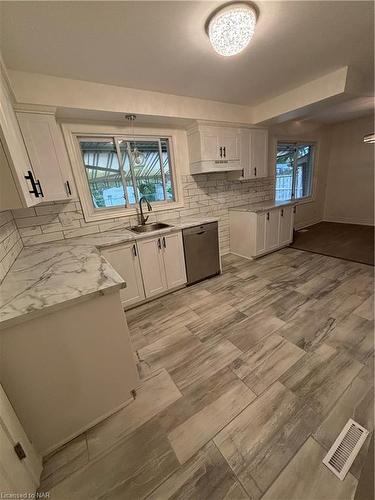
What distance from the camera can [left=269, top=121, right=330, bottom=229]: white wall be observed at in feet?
14.0

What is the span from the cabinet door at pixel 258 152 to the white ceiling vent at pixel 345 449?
134 inches

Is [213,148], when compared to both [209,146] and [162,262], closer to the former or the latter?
[209,146]

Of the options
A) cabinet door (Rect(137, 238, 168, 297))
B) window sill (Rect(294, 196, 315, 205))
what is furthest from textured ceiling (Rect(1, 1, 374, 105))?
window sill (Rect(294, 196, 315, 205))

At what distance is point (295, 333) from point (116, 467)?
5.52 ft

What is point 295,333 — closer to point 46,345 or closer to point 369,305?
point 369,305

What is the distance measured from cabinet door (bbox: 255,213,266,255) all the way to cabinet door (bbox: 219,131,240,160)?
1086mm

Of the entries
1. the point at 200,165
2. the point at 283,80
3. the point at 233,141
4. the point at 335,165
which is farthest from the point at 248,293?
the point at 335,165

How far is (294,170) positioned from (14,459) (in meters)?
6.07

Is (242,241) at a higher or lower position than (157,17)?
lower

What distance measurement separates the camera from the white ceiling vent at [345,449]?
1013 mm

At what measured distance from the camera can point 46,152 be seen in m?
1.96

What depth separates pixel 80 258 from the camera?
1.71 m

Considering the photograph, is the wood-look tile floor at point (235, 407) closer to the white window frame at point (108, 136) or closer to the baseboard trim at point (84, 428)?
the baseboard trim at point (84, 428)

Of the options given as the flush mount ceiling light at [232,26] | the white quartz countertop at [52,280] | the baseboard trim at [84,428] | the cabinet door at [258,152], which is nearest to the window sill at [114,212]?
the white quartz countertop at [52,280]
